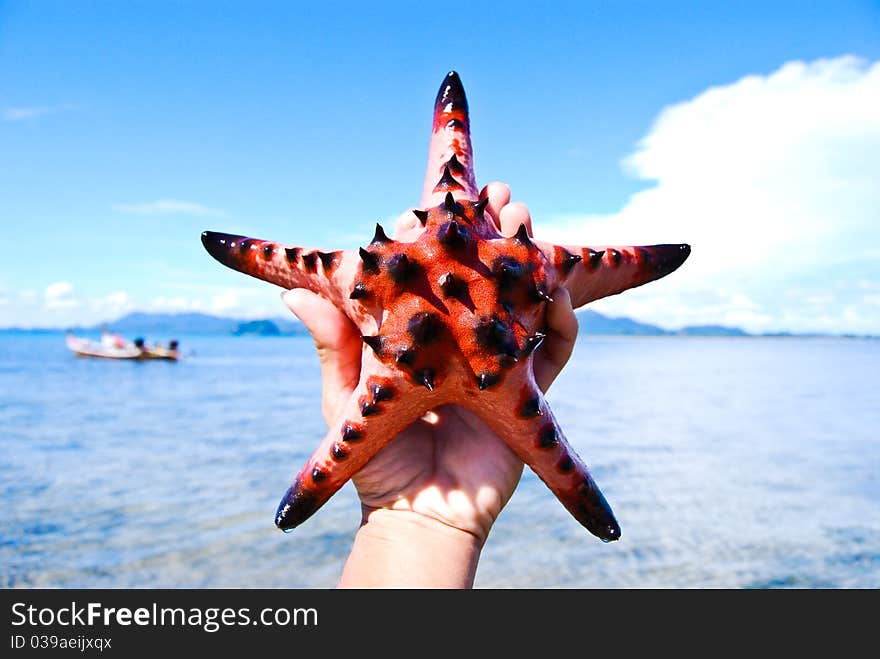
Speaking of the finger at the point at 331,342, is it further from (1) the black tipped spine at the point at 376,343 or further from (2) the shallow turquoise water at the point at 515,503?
(2) the shallow turquoise water at the point at 515,503

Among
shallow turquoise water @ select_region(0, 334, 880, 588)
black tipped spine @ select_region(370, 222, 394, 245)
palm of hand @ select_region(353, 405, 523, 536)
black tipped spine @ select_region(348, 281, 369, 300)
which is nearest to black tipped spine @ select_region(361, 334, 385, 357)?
black tipped spine @ select_region(348, 281, 369, 300)

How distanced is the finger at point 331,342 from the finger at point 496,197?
0.71 m

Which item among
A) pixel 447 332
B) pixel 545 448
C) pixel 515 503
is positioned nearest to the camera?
pixel 447 332

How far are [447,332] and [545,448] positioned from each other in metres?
0.58

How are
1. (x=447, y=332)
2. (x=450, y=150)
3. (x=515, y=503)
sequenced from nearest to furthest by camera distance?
(x=447, y=332)
(x=450, y=150)
(x=515, y=503)

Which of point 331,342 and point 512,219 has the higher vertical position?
point 512,219

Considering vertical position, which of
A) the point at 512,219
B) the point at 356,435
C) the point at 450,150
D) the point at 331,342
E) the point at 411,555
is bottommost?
the point at 411,555

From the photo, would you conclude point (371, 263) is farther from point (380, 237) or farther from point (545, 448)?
point (545, 448)

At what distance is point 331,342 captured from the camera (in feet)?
8.41

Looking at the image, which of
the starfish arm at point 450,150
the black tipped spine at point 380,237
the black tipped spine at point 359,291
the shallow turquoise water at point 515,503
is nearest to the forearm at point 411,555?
the black tipped spine at point 359,291

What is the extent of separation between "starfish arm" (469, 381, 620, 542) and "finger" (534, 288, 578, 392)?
0.65 ft

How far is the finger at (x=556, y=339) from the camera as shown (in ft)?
8.25

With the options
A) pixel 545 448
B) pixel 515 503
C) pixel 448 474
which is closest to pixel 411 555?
pixel 448 474

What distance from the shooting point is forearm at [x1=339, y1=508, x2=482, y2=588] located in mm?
2432
